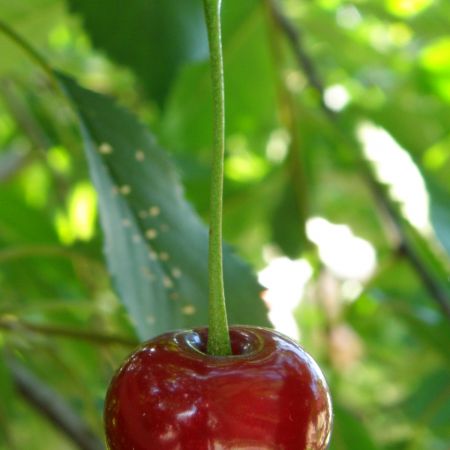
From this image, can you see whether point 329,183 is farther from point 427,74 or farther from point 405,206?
point 405,206

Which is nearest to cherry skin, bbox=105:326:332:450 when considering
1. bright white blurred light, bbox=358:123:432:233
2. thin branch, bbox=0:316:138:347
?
thin branch, bbox=0:316:138:347

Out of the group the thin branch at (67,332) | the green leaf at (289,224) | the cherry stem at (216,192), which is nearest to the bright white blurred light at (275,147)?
the green leaf at (289,224)

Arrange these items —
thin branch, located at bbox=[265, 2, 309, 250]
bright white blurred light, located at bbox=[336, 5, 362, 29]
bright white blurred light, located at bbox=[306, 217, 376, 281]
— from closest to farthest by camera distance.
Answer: thin branch, located at bbox=[265, 2, 309, 250]
bright white blurred light, located at bbox=[336, 5, 362, 29]
bright white blurred light, located at bbox=[306, 217, 376, 281]

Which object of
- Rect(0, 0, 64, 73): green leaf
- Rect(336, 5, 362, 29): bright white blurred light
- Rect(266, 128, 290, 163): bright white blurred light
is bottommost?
Rect(266, 128, 290, 163): bright white blurred light

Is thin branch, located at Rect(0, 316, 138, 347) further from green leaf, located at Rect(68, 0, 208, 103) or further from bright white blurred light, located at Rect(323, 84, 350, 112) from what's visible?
bright white blurred light, located at Rect(323, 84, 350, 112)

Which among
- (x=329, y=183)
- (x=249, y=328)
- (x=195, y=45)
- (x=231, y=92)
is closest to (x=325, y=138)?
(x=231, y=92)

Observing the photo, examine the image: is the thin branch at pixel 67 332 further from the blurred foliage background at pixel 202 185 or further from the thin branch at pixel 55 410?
the thin branch at pixel 55 410

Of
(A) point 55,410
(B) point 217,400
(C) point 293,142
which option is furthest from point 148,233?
(C) point 293,142

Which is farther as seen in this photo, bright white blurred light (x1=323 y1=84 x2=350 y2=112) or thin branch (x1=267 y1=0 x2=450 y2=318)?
bright white blurred light (x1=323 y1=84 x2=350 y2=112)
